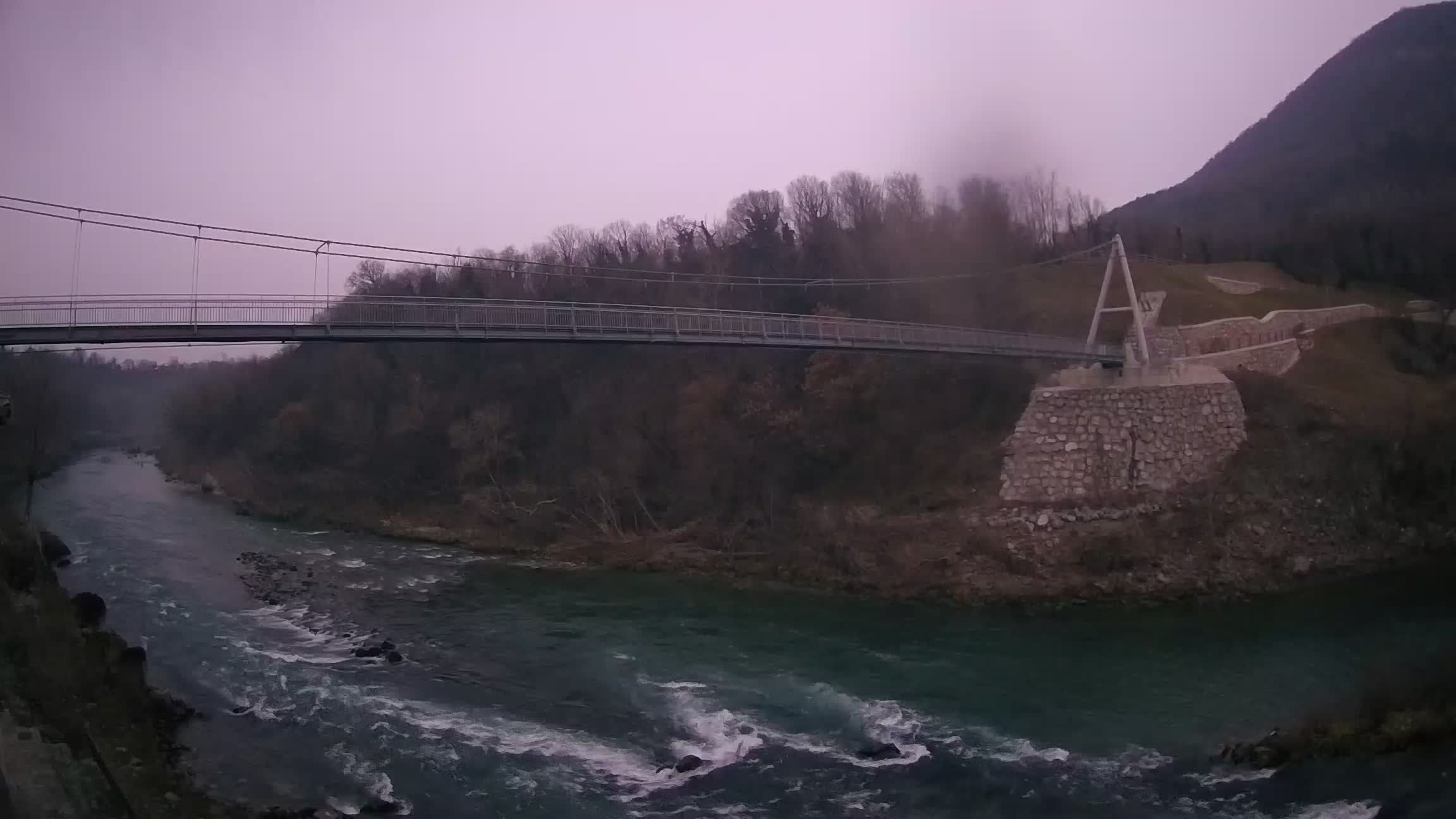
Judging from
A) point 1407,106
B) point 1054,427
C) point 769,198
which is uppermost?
point 1407,106

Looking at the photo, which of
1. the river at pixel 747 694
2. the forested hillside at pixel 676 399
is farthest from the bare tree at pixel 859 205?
the river at pixel 747 694

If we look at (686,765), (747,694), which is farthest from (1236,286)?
(686,765)

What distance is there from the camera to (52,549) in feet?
65.1

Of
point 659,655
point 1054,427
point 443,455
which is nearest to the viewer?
point 659,655

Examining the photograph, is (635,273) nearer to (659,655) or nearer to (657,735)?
(659,655)

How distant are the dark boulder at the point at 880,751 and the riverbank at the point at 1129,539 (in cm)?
689

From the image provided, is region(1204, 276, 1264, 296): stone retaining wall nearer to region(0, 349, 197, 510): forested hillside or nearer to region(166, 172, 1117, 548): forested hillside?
region(166, 172, 1117, 548): forested hillside

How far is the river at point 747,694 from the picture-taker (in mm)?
9273

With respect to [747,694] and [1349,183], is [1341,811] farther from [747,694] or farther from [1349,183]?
[1349,183]

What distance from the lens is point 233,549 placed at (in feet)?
75.5

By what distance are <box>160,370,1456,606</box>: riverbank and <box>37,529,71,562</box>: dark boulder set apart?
34.5 feet

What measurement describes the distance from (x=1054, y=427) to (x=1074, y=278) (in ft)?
34.5

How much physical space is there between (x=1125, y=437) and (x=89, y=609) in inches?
801

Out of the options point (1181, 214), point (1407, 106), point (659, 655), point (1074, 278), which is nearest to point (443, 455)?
point (659, 655)
